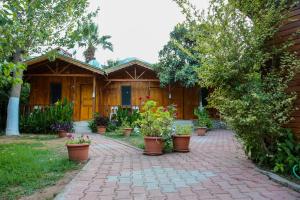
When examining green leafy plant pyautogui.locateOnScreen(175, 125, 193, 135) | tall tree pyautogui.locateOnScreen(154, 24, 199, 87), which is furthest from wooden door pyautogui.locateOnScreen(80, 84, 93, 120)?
green leafy plant pyautogui.locateOnScreen(175, 125, 193, 135)

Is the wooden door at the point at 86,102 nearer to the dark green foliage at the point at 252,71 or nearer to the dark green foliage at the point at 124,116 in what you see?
the dark green foliage at the point at 124,116

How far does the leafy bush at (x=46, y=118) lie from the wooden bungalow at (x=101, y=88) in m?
2.87

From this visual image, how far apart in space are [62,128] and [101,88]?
5798 mm

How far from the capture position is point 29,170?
5.27 m

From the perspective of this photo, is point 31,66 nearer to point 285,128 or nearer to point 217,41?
point 217,41

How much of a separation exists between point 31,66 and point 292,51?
14211 millimetres

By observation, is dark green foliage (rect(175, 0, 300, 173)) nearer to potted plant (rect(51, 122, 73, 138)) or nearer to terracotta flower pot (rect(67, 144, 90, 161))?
terracotta flower pot (rect(67, 144, 90, 161))

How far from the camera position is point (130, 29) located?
149 feet

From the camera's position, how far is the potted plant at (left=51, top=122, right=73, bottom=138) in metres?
11.5

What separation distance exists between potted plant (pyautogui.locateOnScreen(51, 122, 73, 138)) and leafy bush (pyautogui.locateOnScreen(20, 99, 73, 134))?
0.82ft

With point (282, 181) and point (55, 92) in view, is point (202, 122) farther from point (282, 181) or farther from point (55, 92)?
point (282, 181)

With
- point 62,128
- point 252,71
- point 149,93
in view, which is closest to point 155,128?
point 252,71

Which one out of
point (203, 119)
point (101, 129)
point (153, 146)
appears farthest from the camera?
point (203, 119)

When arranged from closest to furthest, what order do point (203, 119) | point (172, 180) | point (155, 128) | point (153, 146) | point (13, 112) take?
point (172, 180) → point (153, 146) → point (155, 128) → point (13, 112) → point (203, 119)
